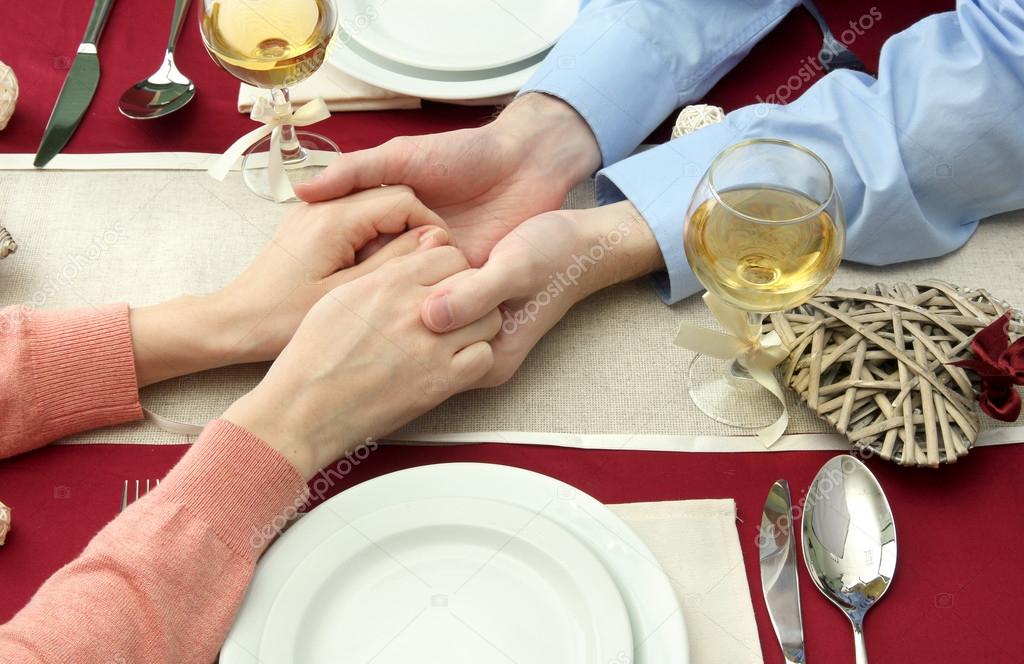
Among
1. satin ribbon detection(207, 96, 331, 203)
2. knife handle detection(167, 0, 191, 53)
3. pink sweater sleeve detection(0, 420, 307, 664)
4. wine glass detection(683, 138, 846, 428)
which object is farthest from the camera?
knife handle detection(167, 0, 191, 53)

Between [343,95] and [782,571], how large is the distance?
Answer: 629 mm

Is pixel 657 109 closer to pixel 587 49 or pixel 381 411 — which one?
pixel 587 49

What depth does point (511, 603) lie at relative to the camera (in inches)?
24.1

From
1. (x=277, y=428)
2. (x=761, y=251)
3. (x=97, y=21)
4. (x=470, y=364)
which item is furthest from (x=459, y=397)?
(x=97, y=21)

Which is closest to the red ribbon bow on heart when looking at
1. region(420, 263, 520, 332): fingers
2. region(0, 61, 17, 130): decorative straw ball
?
region(420, 263, 520, 332): fingers

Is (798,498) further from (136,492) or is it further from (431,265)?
(136,492)

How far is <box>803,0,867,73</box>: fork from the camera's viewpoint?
3.25 feet

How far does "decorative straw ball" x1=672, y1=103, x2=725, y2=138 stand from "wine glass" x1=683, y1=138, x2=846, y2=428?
10.2 inches

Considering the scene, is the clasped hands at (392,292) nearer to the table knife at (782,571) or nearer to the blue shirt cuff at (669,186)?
the blue shirt cuff at (669,186)

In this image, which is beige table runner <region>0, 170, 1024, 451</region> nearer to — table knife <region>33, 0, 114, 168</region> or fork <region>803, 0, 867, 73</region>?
table knife <region>33, 0, 114, 168</region>

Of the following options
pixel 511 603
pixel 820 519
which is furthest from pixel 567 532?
pixel 820 519

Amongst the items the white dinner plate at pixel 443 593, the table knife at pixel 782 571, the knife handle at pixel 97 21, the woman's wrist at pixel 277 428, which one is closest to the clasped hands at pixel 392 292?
the woman's wrist at pixel 277 428

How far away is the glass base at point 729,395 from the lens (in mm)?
769

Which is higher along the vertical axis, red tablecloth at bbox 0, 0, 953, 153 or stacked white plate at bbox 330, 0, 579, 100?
stacked white plate at bbox 330, 0, 579, 100
